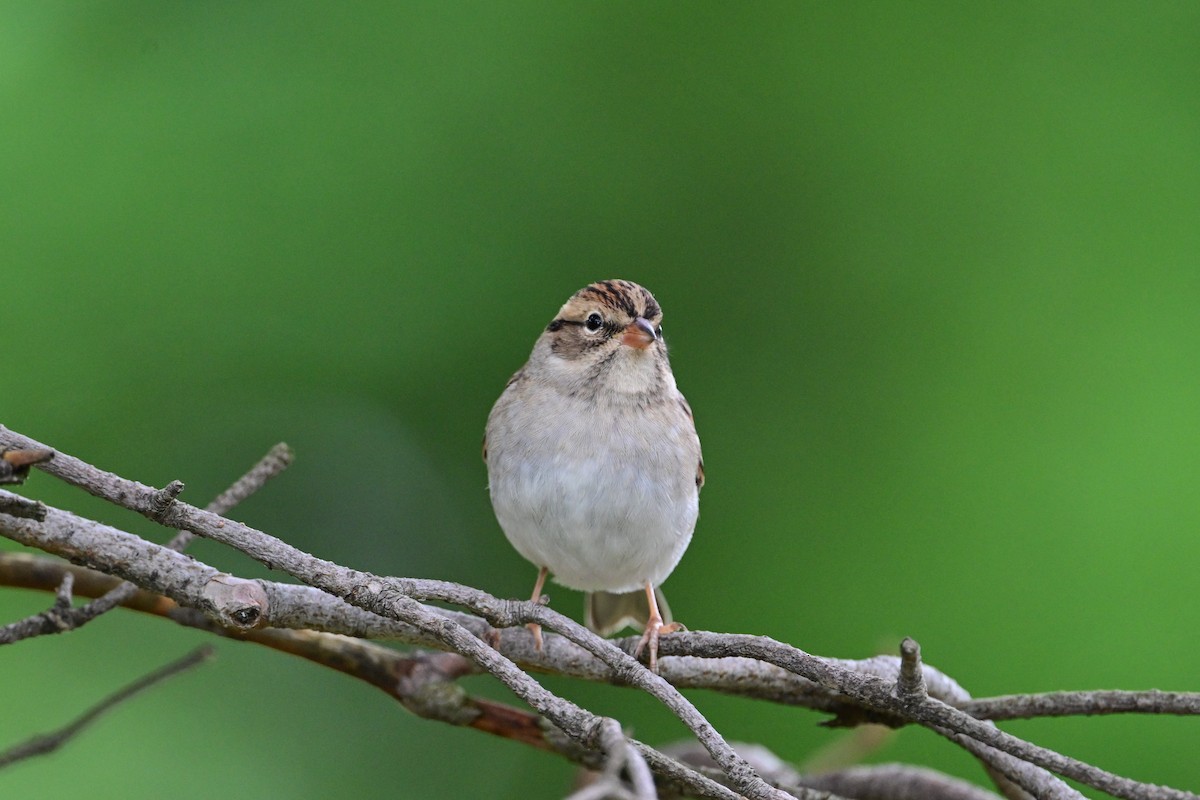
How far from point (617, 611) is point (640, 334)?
101 centimetres

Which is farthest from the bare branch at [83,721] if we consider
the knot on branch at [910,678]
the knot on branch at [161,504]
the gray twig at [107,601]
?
the knot on branch at [910,678]

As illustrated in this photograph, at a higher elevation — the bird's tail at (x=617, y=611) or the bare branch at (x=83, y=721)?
the bird's tail at (x=617, y=611)

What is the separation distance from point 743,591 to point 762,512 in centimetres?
31

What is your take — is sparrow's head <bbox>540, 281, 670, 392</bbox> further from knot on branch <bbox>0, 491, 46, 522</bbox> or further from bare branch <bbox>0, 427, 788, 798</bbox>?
knot on branch <bbox>0, 491, 46, 522</bbox>

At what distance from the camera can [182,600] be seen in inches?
66.1

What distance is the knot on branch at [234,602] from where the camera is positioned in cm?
164

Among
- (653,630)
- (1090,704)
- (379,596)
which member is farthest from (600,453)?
(379,596)

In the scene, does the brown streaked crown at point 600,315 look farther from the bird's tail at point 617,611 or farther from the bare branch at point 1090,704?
the bare branch at point 1090,704

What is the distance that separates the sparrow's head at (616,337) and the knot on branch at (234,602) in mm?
1683

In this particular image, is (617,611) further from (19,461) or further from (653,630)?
(19,461)

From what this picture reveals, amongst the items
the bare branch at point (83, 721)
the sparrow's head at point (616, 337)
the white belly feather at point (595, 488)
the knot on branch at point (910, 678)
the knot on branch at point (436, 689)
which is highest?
the sparrow's head at point (616, 337)

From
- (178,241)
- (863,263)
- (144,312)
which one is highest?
(863,263)

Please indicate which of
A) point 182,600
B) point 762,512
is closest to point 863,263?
point 762,512

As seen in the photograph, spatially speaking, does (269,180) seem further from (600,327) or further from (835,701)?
(835,701)
